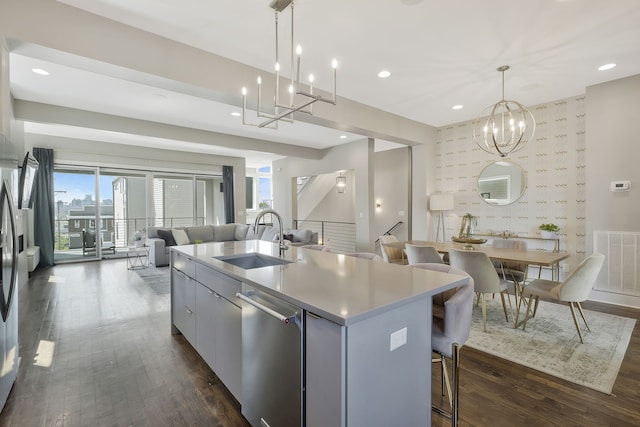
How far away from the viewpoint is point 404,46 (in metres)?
3.02

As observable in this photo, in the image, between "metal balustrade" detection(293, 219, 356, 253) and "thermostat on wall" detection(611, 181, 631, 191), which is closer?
"thermostat on wall" detection(611, 181, 631, 191)

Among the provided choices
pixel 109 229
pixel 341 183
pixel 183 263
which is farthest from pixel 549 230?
pixel 109 229

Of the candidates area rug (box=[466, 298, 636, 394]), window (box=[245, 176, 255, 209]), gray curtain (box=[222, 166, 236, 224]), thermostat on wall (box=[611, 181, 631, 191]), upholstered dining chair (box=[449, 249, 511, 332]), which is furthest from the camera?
window (box=[245, 176, 255, 209])

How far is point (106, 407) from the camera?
6.38 ft

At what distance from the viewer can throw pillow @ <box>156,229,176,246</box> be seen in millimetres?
7078

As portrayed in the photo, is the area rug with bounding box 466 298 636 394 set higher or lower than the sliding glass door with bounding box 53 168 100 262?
lower

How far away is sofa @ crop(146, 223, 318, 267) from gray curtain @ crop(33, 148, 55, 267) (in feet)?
6.44

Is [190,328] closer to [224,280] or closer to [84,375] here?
[84,375]

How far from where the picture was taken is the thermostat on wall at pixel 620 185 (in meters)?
3.78

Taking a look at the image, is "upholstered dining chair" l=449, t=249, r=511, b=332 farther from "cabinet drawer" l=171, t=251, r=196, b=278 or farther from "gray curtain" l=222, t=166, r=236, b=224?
"gray curtain" l=222, t=166, r=236, b=224

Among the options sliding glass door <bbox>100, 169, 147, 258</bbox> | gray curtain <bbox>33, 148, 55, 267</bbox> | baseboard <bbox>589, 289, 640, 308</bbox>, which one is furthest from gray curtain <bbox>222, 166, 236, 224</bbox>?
baseboard <bbox>589, 289, 640, 308</bbox>

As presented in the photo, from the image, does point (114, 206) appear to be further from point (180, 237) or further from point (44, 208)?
point (180, 237)

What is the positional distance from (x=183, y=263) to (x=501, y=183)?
5.26 m

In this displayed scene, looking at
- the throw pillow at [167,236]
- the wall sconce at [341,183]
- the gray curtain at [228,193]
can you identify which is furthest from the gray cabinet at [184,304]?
the wall sconce at [341,183]
